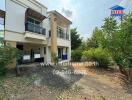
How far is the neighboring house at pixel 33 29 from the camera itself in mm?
19044

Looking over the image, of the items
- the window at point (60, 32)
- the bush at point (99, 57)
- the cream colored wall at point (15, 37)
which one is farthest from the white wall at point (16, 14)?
the window at point (60, 32)

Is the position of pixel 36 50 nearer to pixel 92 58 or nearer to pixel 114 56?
pixel 92 58

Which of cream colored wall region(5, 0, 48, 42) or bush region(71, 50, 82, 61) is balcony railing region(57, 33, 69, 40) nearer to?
bush region(71, 50, 82, 61)

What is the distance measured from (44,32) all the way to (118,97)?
1532 cm

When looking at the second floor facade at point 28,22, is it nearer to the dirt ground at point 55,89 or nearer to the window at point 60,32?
the window at point 60,32

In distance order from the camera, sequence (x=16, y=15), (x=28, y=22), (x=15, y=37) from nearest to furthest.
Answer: (x=15, y=37)
(x=16, y=15)
(x=28, y=22)

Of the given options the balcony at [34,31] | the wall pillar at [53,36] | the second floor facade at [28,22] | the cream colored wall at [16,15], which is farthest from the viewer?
the wall pillar at [53,36]

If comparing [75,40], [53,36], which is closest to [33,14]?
[53,36]

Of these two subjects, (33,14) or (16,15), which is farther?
(33,14)

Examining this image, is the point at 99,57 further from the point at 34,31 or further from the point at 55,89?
the point at 55,89

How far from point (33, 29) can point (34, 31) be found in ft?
0.87

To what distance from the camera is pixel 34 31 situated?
73.7 feet

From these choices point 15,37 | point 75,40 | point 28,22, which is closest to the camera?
point 15,37

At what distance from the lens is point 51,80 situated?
14578 millimetres
